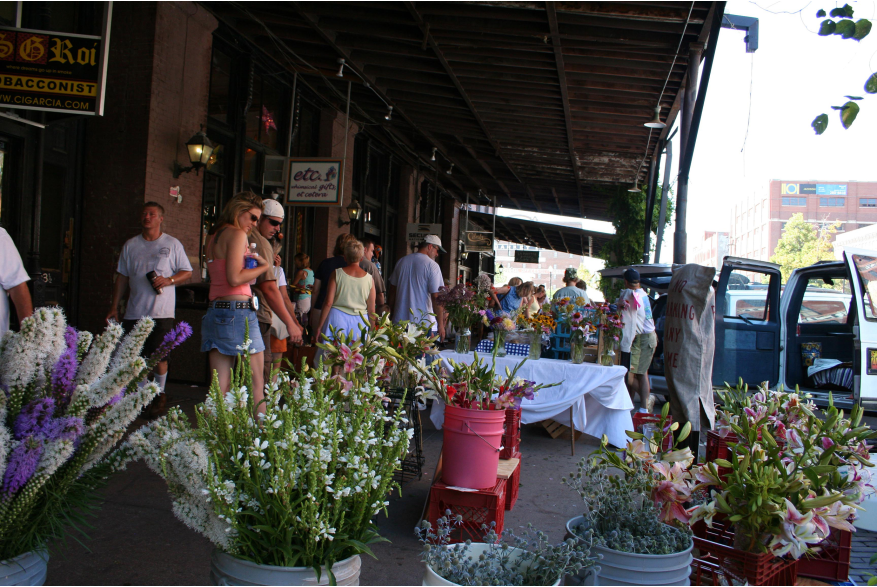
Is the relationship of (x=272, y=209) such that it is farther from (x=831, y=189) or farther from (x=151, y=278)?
(x=831, y=189)

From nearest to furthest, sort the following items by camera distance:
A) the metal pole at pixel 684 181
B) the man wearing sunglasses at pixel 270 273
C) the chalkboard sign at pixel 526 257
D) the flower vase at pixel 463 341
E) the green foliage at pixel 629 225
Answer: the man wearing sunglasses at pixel 270 273
the flower vase at pixel 463 341
the metal pole at pixel 684 181
the green foliage at pixel 629 225
the chalkboard sign at pixel 526 257

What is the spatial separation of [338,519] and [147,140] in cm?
641

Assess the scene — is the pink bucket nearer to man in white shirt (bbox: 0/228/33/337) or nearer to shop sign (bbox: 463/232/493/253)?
man in white shirt (bbox: 0/228/33/337)

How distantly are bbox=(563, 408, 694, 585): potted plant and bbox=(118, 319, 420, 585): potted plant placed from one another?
633 mm

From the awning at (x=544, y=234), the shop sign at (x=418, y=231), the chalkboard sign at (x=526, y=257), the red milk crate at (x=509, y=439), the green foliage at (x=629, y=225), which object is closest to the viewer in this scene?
the red milk crate at (x=509, y=439)

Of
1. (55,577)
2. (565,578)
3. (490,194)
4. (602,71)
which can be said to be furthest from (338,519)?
(490,194)

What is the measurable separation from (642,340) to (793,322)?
1.74 metres

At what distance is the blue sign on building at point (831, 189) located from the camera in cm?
10544

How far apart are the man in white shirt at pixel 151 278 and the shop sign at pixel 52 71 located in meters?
1.07

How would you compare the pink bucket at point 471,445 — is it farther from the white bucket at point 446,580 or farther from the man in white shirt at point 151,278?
the man in white shirt at point 151,278

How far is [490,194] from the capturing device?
21.4 m

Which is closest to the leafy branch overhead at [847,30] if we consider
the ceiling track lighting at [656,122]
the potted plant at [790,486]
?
the potted plant at [790,486]

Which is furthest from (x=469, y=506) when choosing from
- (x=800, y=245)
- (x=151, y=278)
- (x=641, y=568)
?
(x=800, y=245)

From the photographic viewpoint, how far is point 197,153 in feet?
23.7
